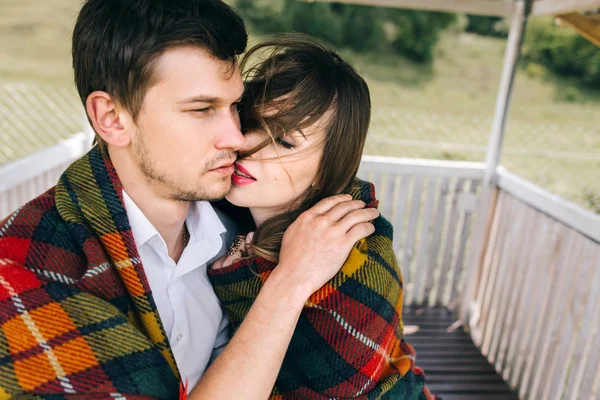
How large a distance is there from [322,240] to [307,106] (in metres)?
0.39

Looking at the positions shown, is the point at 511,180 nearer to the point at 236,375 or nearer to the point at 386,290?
the point at 386,290

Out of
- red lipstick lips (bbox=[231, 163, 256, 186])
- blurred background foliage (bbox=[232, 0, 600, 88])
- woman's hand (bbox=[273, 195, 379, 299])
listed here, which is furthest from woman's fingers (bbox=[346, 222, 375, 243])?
blurred background foliage (bbox=[232, 0, 600, 88])

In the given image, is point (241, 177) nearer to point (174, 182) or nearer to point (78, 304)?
point (174, 182)

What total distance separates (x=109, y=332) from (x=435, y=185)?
2.67 metres

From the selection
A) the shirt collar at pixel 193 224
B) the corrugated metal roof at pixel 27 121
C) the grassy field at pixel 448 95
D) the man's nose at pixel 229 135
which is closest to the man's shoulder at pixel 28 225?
the shirt collar at pixel 193 224

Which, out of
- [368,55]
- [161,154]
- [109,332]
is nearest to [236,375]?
[109,332]

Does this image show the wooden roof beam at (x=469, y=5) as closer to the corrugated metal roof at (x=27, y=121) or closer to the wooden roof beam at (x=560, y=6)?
the wooden roof beam at (x=560, y=6)

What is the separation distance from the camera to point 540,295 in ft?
8.30

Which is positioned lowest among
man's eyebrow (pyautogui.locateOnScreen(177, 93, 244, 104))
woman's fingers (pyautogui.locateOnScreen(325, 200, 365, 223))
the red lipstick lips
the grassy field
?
the grassy field

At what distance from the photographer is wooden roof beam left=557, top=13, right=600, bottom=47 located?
2445 mm

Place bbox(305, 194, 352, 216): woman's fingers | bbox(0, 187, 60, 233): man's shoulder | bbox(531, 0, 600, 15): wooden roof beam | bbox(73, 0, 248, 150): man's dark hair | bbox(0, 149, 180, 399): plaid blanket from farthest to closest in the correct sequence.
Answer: bbox(531, 0, 600, 15): wooden roof beam
bbox(305, 194, 352, 216): woman's fingers
bbox(73, 0, 248, 150): man's dark hair
bbox(0, 187, 60, 233): man's shoulder
bbox(0, 149, 180, 399): plaid blanket

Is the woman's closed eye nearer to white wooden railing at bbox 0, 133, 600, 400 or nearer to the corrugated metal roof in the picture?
white wooden railing at bbox 0, 133, 600, 400

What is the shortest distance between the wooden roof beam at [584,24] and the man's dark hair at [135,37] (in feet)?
6.45

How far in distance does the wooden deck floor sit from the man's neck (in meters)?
1.80
